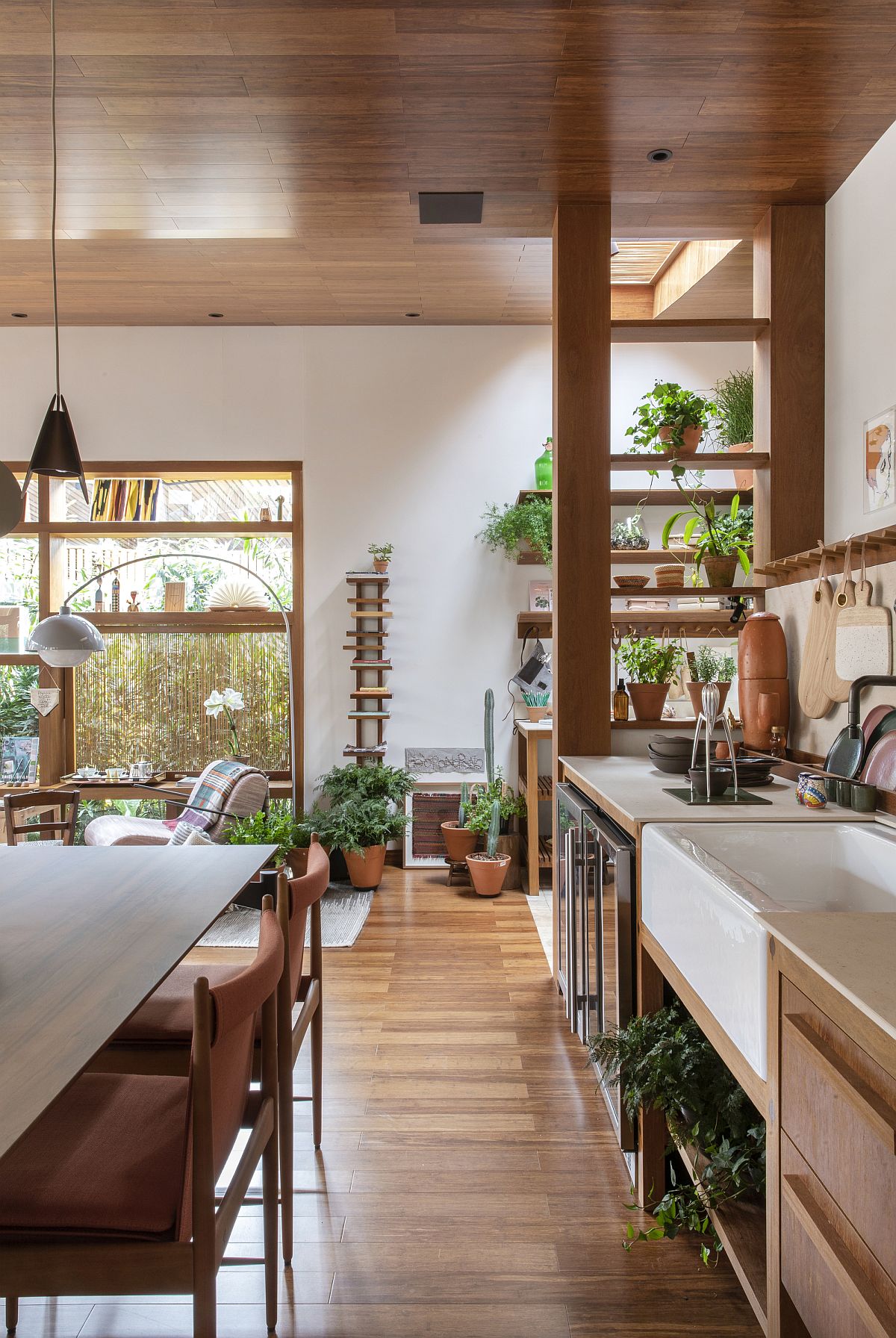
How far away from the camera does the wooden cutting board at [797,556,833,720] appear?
8.88ft

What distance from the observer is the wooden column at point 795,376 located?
3.14 meters

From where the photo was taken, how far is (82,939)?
171cm

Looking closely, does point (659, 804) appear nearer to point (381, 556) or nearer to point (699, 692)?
point (699, 692)

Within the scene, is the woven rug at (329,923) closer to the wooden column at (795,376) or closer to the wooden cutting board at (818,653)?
the wooden cutting board at (818,653)

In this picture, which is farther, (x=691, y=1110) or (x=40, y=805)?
(x=40, y=805)

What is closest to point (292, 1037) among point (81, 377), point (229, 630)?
point (229, 630)

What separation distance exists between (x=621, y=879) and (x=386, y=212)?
9.43ft

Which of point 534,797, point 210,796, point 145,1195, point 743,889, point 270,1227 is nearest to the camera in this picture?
point 145,1195

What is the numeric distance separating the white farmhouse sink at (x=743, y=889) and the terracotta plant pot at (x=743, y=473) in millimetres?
1665

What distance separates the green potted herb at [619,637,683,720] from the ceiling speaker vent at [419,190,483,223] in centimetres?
176

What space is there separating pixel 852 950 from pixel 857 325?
2.51m

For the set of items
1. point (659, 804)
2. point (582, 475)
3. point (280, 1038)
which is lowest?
point (280, 1038)

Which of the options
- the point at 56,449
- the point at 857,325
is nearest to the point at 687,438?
the point at 857,325

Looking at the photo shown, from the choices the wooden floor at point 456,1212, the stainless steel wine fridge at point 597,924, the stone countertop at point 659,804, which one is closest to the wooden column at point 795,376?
the stone countertop at point 659,804
